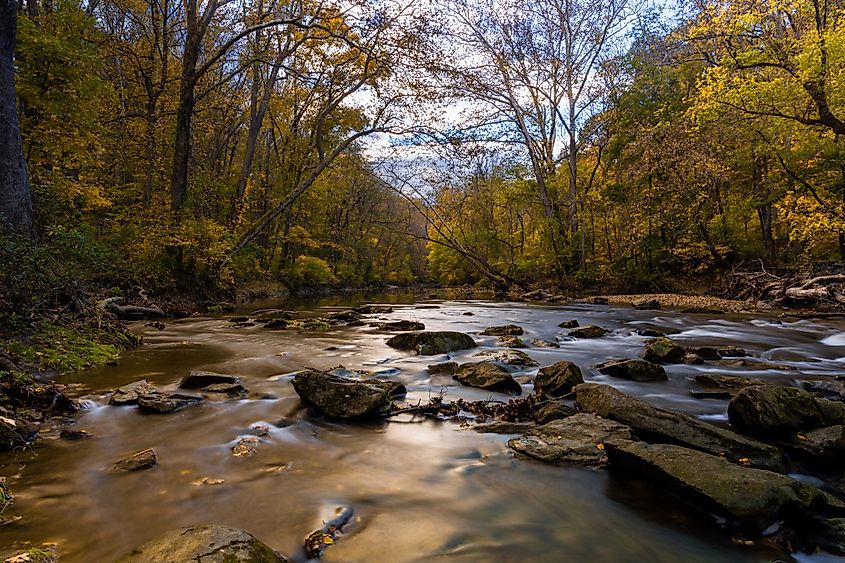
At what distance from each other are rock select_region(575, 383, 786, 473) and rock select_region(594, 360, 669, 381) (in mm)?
2171

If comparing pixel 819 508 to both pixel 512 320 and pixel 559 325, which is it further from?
pixel 512 320

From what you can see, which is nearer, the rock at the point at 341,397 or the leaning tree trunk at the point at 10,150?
the rock at the point at 341,397

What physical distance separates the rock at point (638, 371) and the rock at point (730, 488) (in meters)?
3.46

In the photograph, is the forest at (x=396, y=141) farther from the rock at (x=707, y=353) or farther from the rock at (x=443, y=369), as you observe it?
the rock at (x=707, y=353)

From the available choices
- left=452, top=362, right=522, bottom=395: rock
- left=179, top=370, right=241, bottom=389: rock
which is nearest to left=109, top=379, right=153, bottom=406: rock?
left=179, top=370, right=241, bottom=389: rock

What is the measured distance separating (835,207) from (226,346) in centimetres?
2152

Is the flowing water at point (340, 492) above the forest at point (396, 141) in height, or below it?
below

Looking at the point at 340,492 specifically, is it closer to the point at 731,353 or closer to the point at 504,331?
the point at 731,353

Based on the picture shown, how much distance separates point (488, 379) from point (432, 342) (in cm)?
259

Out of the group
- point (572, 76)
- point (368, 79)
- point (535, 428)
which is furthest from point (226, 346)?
point (572, 76)

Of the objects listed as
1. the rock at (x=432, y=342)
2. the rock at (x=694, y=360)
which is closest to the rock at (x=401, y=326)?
the rock at (x=432, y=342)

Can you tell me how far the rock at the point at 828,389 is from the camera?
5.37 m

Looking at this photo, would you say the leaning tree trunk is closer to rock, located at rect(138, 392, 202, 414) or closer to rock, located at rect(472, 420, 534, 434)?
rock, located at rect(138, 392, 202, 414)

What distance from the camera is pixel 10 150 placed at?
293 inches
